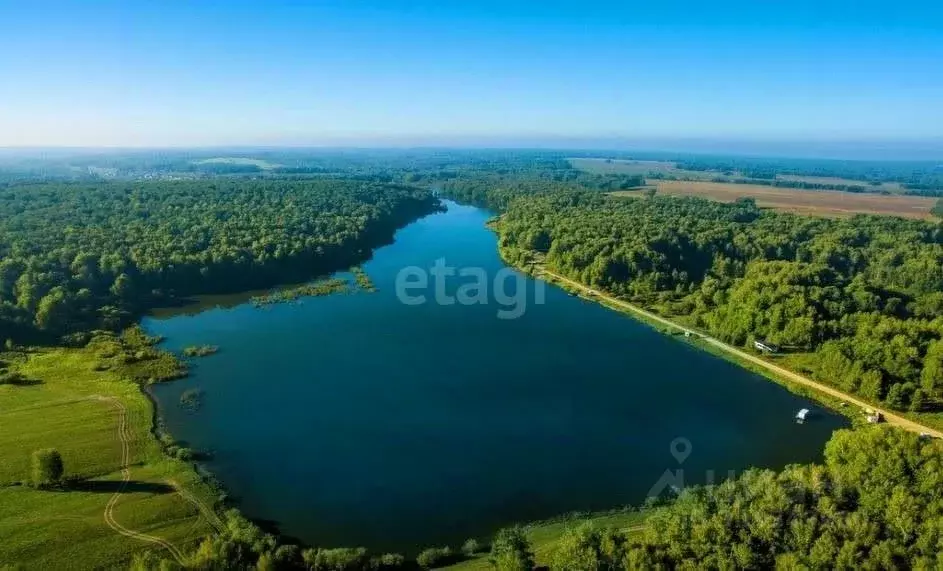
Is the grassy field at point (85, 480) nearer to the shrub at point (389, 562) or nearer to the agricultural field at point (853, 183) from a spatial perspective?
the shrub at point (389, 562)

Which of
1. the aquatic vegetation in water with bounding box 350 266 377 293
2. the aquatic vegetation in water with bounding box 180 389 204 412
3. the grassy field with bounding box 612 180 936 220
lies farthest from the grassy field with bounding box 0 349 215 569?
the grassy field with bounding box 612 180 936 220

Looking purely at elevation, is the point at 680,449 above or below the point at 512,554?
below

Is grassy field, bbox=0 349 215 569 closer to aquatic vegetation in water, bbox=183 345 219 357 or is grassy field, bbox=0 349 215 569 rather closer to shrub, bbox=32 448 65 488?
shrub, bbox=32 448 65 488

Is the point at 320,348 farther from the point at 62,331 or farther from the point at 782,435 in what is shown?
the point at 782,435

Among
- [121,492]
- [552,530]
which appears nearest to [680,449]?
[552,530]

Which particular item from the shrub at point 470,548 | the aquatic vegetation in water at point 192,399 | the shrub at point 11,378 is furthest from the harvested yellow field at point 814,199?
the shrub at point 11,378

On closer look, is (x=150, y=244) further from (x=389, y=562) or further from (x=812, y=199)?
(x=812, y=199)
